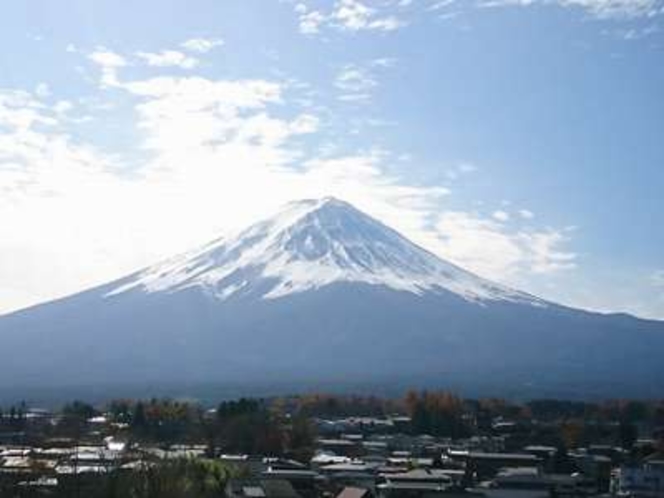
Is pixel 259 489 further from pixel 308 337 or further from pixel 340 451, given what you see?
pixel 308 337

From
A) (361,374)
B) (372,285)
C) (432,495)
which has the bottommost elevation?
(432,495)

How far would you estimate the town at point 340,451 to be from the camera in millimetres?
17641

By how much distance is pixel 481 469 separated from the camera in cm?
2500

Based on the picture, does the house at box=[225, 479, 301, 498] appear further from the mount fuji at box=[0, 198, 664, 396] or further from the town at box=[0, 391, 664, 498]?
the mount fuji at box=[0, 198, 664, 396]

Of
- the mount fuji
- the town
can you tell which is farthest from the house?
the mount fuji

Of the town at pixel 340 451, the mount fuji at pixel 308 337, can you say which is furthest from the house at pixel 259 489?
the mount fuji at pixel 308 337

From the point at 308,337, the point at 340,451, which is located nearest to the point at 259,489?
the point at 340,451

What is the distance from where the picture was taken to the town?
1764cm

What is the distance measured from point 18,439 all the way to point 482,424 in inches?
516

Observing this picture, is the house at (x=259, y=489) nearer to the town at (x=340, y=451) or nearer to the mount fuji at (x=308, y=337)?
the town at (x=340, y=451)

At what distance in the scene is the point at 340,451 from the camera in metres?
29.4

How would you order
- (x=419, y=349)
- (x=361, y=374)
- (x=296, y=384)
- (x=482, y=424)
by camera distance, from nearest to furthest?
(x=482, y=424)
(x=296, y=384)
(x=361, y=374)
(x=419, y=349)

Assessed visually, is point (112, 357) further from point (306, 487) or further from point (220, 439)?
point (306, 487)

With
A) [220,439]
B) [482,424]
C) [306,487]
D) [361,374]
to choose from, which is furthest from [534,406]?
[361,374]
